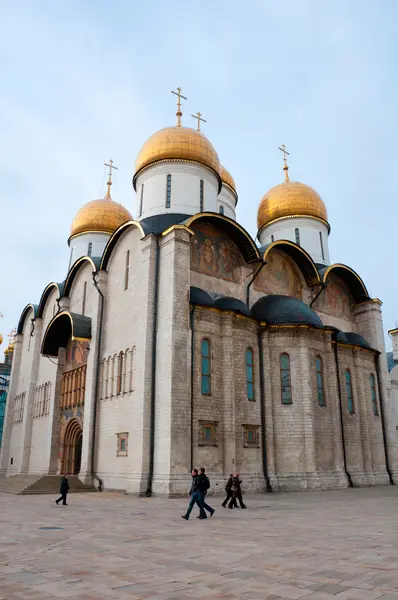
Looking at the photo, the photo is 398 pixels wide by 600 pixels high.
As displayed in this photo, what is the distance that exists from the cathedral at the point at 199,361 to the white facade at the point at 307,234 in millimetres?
169

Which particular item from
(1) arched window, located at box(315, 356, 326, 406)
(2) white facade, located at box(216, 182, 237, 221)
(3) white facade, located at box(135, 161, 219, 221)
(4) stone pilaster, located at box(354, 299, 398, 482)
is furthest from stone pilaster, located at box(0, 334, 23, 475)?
(4) stone pilaster, located at box(354, 299, 398, 482)

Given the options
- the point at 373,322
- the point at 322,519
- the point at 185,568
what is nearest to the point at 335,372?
the point at 373,322

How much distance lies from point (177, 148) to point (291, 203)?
734cm

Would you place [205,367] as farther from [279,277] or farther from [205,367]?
[279,277]

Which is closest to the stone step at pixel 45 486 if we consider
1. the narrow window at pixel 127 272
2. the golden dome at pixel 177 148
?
the narrow window at pixel 127 272

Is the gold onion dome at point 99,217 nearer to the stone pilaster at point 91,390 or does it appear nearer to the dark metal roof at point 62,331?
the dark metal roof at point 62,331

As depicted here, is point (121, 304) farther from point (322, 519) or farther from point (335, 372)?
point (322, 519)

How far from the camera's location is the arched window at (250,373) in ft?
53.6

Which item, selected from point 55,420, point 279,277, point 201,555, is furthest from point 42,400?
point 201,555

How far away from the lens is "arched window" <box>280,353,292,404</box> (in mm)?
16625

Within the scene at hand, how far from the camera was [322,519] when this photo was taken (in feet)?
28.0

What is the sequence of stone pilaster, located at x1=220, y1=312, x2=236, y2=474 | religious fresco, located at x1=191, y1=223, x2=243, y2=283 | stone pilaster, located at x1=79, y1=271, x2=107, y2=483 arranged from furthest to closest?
religious fresco, located at x1=191, y1=223, x2=243, y2=283 < stone pilaster, located at x1=79, y1=271, x2=107, y2=483 < stone pilaster, located at x1=220, y1=312, x2=236, y2=474

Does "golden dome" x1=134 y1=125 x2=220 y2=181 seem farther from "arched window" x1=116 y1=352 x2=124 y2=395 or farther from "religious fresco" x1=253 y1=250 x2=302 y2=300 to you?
"arched window" x1=116 y1=352 x2=124 y2=395

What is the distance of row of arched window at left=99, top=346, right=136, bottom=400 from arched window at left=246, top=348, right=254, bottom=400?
152 inches
